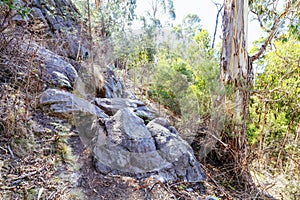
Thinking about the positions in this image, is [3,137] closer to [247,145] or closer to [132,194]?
[132,194]

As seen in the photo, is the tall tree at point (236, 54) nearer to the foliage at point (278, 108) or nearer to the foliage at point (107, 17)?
the foliage at point (278, 108)

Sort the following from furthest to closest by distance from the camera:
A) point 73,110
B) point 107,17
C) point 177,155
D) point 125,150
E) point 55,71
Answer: point 107,17 → point 55,71 → point 73,110 → point 177,155 → point 125,150

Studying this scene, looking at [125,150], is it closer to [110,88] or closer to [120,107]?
[120,107]

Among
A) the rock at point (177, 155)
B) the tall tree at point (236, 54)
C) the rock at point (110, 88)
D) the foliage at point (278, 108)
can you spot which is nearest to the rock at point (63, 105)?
the rock at point (177, 155)

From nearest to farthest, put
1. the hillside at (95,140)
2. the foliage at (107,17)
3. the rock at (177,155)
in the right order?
the hillside at (95,140) < the rock at (177,155) < the foliage at (107,17)

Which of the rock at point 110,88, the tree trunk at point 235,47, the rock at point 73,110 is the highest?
the tree trunk at point 235,47

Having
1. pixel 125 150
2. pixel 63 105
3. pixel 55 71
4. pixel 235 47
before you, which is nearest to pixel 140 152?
pixel 125 150

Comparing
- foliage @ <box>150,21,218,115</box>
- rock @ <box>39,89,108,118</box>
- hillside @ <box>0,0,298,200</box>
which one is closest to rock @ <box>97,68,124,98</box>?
hillside @ <box>0,0,298,200</box>

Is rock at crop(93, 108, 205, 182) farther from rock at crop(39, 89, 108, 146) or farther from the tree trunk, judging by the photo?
the tree trunk

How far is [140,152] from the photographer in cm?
205

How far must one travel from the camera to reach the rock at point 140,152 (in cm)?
195

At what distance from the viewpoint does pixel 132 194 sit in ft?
5.61

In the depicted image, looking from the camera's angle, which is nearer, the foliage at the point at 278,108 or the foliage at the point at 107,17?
the foliage at the point at 278,108

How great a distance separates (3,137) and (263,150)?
8.34 ft
